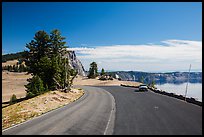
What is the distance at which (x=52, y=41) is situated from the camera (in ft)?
222

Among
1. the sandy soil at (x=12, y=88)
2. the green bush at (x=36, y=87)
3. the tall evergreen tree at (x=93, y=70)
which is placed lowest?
the sandy soil at (x=12, y=88)

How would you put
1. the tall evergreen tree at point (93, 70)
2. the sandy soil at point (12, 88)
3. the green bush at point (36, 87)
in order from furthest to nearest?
the tall evergreen tree at point (93, 70) → the sandy soil at point (12, 88) → the green bush at point (36, 87)

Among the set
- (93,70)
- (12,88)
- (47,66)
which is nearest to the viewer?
(47,66)

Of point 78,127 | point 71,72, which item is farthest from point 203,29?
point 71,72

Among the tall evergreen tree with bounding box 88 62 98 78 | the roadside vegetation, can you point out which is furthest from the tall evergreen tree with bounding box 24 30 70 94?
the tall evergreen tree with bounding box 88 62 98 78

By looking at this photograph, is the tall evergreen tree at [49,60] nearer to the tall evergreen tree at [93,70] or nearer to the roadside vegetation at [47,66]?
the roadside vegetation at [47,66]

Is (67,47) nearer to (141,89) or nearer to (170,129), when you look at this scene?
(141,89)

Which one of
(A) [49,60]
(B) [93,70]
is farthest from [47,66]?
(B) [93,70]

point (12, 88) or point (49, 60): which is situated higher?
point (49, 60)

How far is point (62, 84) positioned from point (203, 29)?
44.9 meters

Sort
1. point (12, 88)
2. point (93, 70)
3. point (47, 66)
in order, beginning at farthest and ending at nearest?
1. point (93, 70)
2. point (12, 88)
3. point (47, 66)

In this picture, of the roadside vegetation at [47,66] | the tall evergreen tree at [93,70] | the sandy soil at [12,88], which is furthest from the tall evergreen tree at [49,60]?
the tall evergreen tree at [93,70]

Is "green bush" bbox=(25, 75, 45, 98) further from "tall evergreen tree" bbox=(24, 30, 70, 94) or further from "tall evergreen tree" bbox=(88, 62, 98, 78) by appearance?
"tall evergreen tree" bbox=(88, 62, 98, 78)

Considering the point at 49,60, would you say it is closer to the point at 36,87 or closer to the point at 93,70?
the point at 36,87
